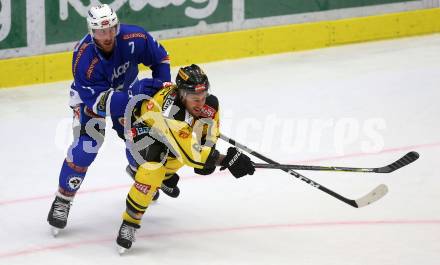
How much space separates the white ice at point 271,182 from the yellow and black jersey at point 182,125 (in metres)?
0.54

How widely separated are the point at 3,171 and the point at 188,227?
59.2 inches

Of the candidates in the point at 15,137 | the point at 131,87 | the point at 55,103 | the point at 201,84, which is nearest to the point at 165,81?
the point at 131,87

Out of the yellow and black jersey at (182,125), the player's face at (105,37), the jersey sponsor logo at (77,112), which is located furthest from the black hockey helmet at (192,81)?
the jersey sponsor logo at (77,112)

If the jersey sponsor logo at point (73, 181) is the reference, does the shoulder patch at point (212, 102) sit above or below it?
above

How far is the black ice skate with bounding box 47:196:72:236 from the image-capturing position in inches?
215

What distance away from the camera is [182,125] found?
501 cm

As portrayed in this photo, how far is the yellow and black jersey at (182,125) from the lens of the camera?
501cm

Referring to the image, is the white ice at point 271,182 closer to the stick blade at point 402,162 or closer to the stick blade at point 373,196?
the stick blade at point 373,196

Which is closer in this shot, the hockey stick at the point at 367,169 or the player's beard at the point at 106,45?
the hockey stick at the point at 367,169

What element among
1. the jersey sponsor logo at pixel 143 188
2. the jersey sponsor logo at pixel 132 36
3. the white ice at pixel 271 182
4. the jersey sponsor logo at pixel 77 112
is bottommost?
the white ice at pixel 271 182

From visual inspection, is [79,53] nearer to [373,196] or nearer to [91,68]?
[91,68]

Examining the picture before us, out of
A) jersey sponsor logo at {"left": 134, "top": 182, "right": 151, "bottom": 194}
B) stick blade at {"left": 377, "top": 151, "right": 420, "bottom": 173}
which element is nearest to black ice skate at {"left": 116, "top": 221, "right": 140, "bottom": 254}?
jersey sponsor logo at {"left": 134, "top": 182, "right": 151, "bottom": 194}

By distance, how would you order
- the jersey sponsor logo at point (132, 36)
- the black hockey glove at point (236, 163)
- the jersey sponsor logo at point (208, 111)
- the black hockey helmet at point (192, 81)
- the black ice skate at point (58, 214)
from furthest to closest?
the jersey sponsor logo at point (132, 36) < the black ice skate at point (58, 214) < the jersey sponsor logo at point (208, 111) < the black hockey glove at point (236, 163) < the black hockey helmet at point (192, 81)

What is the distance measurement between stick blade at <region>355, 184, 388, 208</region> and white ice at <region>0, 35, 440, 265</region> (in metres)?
0.17
